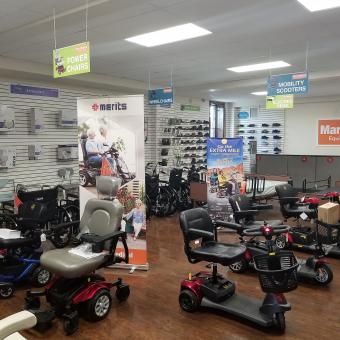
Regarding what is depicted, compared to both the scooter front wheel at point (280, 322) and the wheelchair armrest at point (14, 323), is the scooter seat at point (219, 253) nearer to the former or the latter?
the scooter front wheel at point (280, 322)

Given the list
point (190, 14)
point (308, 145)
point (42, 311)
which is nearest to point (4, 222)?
point (42, 311)

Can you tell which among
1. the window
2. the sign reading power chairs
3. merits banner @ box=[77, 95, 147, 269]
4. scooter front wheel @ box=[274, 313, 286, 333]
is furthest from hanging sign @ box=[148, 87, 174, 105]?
the sign reading power chairs

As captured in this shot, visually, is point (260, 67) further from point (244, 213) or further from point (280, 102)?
point (244, 213)

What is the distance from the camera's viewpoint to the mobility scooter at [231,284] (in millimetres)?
3111

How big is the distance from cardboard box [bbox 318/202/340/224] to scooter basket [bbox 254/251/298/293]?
2.80 meters

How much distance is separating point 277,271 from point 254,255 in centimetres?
96

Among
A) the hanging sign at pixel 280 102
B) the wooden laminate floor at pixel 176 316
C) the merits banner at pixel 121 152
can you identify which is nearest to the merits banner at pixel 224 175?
the hanging sign at pixel 280 102

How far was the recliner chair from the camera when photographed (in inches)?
232

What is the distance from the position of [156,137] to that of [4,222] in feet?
19.1

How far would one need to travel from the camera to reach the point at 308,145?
1308cm

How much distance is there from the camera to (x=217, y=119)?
14125 millimetres

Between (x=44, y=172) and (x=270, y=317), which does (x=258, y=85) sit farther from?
(x=270, y=317)

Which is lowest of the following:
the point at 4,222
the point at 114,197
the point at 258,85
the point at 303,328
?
the point at 303,328

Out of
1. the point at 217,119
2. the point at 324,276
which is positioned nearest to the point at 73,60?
the point at 324,276
